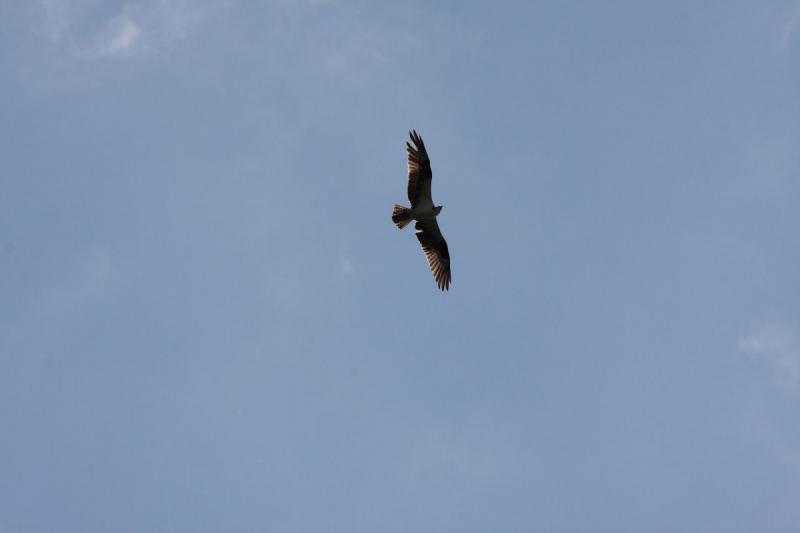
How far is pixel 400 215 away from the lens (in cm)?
4088

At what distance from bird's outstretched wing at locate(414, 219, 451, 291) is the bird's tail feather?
2050mm

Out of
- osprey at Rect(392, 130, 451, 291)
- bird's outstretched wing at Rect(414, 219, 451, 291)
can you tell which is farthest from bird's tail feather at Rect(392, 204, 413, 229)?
bird's outstretched wing at Rect(414, 219, 451, 291)

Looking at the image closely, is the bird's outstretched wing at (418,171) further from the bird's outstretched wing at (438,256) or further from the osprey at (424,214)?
the bird's outstretched wing at (438,256)

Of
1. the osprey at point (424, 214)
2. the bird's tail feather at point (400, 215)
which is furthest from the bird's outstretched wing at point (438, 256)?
the bird's tail feather at point (400, 215)

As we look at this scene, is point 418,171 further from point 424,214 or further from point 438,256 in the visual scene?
point 438,256

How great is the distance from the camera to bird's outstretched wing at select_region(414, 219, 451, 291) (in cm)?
4309

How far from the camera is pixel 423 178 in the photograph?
4006cm

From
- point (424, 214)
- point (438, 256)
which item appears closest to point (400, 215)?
point (424, 214)

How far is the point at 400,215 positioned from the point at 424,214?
105 centimetres

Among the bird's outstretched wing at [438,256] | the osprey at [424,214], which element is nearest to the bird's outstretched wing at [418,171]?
the osprey at [424,214]

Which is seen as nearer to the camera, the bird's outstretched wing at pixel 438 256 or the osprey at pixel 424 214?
the osprey at pixel 424 214

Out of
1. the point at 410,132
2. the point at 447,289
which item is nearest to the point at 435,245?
the point at 447,289

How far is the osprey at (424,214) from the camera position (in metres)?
39.8

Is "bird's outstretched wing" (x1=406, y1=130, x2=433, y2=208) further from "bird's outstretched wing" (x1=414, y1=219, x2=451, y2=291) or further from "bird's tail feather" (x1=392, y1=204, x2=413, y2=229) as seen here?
"bird's outstretched wing" (x1=414, y1=219, x2=451, y2=291)
